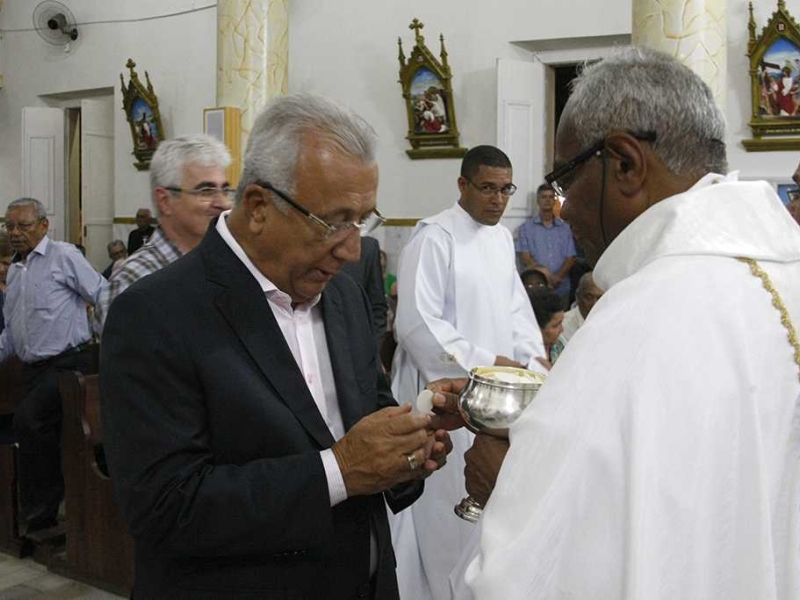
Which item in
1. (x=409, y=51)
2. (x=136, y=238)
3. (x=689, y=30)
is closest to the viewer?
(x=689, y=30)

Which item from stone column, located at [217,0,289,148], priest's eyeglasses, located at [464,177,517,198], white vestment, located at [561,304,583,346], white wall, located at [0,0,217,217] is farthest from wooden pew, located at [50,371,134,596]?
white wall, located at [0,0,217,217]

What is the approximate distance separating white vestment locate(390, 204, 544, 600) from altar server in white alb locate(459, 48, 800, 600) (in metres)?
2.67

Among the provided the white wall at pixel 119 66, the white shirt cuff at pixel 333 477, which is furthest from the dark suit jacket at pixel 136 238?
the white shirt cuff at pixel 333 477

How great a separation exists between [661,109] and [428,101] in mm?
7437

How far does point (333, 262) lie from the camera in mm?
1843

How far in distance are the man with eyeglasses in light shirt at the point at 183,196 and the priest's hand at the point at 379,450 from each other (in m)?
1.53

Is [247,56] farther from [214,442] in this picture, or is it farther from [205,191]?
[214,442]

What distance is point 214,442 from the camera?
5.61 ft

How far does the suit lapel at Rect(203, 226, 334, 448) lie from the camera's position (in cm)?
175

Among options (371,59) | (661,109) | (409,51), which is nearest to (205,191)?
(661,109)

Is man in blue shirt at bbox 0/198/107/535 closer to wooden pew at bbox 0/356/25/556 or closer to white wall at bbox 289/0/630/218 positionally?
wooden pew at bbox 0/356/25/556

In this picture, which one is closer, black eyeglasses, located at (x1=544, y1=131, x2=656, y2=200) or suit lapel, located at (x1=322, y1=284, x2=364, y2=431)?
black eyeglasses, located at (x1=544, y1=131, x2=656, y2=200)

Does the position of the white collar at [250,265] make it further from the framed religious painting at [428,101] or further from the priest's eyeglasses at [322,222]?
the framed religious painting at [428,101]

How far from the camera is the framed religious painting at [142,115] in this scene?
1064 centimetres
